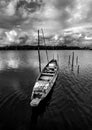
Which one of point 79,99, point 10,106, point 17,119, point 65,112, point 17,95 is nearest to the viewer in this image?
point 17,119

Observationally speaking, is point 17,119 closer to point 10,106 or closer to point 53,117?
point 10,106

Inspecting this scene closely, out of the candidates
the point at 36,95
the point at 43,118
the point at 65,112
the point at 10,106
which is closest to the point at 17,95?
the point at 10,106

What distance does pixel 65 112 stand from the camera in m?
13.9

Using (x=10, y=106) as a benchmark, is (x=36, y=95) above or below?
above

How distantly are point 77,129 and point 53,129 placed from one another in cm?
267

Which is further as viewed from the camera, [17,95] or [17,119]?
[17,95]

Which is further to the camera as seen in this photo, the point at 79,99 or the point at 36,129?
the point at 79,99

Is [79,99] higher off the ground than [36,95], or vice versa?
[36,95]

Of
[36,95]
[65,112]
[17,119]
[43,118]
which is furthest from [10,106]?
[65,112]

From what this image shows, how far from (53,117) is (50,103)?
3415 millimetres

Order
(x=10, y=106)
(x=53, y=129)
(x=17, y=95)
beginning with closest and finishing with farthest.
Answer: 1. (x=53, y=129)
2. (x=10, y=106)
3. (x=17, y=95)

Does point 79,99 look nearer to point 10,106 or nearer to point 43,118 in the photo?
point 43,118

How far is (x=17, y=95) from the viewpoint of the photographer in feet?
61.9

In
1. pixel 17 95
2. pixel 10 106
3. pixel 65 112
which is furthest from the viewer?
pixel 17 95
